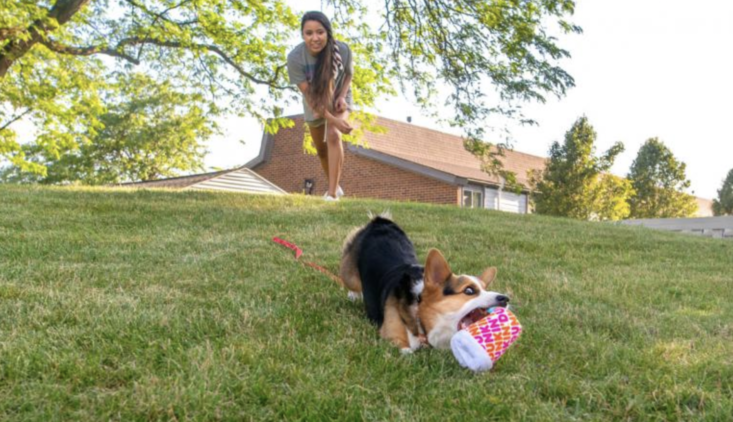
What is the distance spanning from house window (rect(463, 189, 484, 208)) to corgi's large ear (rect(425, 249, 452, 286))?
2099cm

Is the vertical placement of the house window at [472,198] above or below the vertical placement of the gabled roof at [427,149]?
below

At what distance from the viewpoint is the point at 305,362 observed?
271 cm

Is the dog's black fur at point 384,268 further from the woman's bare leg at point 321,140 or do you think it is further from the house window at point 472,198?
the house window at point 472,198

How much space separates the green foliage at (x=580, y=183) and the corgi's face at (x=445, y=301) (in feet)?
73.0

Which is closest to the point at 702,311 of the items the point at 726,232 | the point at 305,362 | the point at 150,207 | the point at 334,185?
the point at 305,362

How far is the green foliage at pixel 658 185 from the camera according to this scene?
1210 inches

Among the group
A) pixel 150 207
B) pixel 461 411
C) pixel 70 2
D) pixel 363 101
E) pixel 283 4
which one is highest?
pixel 283 4

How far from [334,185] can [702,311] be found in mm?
5048

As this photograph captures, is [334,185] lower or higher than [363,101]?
lower

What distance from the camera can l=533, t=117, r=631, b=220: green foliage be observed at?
942 inches

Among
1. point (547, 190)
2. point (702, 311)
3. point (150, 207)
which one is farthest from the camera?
point (547, 190)

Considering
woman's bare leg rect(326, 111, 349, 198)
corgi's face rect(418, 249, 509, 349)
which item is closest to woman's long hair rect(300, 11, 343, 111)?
woman's bare leg rect(326, 111, 349, 198)

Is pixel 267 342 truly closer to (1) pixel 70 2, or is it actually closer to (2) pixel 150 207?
(2) pixel 150 207

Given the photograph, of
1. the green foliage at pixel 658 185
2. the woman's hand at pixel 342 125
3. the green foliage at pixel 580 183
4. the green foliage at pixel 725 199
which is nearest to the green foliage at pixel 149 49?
the woman's hand at pixel 342 125
